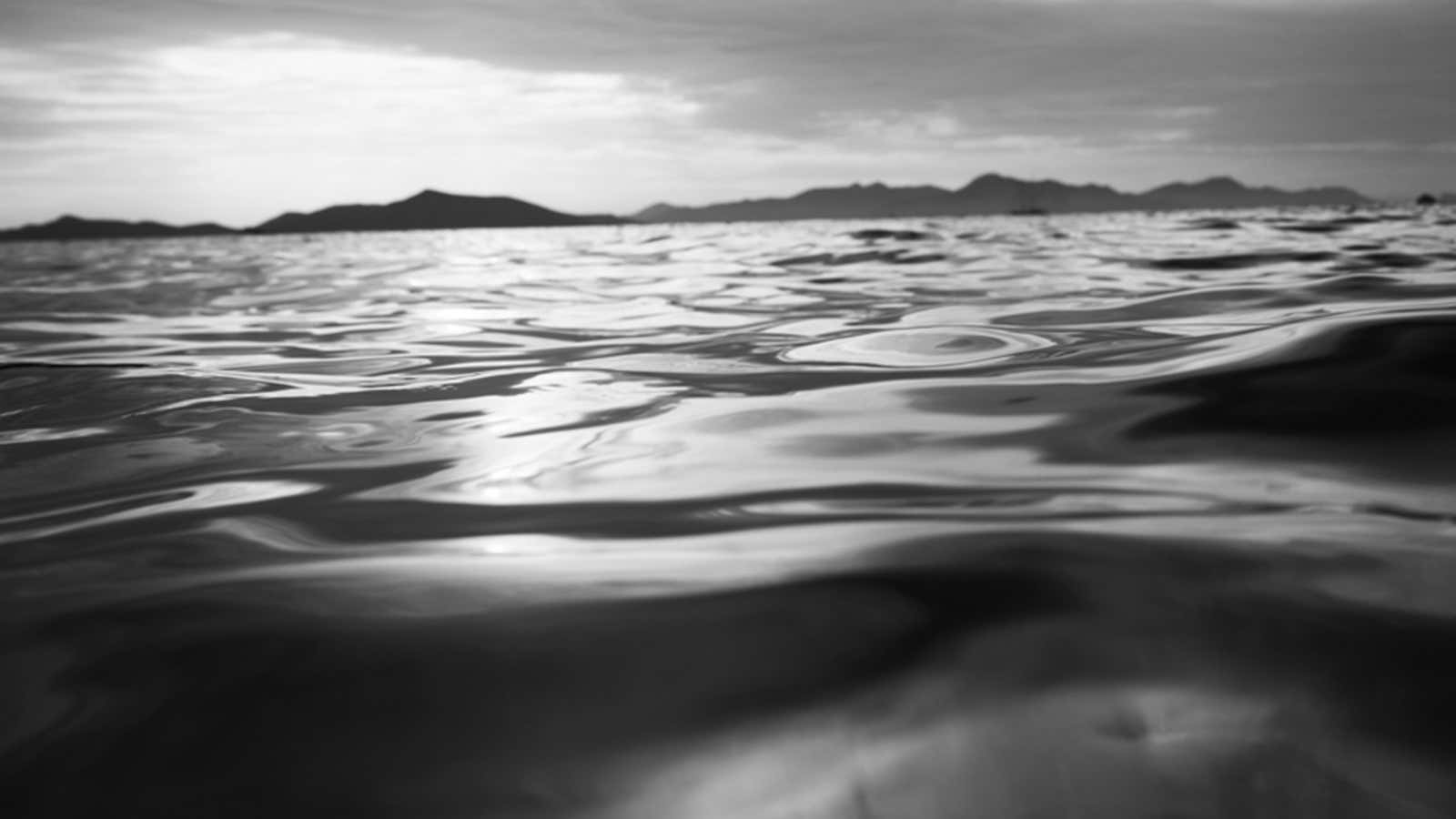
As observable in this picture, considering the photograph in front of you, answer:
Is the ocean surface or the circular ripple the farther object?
the circular ripple

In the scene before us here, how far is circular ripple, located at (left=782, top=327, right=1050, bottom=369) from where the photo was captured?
4000mm

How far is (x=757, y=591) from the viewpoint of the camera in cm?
→ 151

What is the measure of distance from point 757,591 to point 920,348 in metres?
3.01

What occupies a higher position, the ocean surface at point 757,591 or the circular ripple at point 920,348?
the ocean surface at point 757,591

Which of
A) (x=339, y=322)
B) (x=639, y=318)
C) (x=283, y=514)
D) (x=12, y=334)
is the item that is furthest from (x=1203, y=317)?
(x=12, y=334)

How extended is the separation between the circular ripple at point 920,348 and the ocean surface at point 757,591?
194mm

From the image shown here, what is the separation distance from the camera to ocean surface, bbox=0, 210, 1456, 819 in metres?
1.01

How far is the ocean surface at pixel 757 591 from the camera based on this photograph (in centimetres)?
101

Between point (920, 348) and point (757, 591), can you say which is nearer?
point (757, 591)

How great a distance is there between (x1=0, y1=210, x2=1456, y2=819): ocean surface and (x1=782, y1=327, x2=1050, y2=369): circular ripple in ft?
0.64

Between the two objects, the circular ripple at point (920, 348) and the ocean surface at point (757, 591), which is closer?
the ocean surface at point (757, 591)

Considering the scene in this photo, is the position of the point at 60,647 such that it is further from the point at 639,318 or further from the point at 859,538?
the point at 639,318

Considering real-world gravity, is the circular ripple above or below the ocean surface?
below

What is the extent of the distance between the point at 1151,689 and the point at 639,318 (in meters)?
5.60
